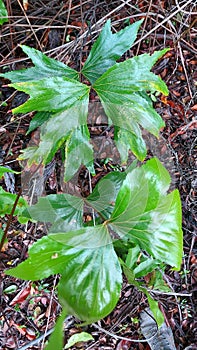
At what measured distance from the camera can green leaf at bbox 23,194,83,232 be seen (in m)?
0.95

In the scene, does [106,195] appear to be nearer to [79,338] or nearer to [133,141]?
[133,141]

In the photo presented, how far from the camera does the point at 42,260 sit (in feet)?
2.32

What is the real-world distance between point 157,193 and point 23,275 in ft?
0.96

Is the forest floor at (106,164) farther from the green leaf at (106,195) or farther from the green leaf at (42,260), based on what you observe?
the green leaf at (42,260)

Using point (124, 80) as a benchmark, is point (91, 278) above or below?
below

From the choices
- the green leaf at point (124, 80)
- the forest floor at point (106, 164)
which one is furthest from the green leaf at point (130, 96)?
the forest floor at point (106, 164)

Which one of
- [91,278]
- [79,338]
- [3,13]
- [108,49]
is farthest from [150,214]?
[3,13]

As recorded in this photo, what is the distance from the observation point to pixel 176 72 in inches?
65.1

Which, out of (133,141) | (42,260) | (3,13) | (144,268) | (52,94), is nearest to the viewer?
(42,260)

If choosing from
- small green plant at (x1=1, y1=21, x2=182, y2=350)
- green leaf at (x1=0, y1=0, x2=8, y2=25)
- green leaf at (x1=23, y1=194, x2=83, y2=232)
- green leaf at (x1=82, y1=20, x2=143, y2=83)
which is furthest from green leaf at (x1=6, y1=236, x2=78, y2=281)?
green leaf at (x1=0, y1=0, x2=8, y2=25)

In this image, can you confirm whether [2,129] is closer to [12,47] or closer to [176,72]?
[12,47]

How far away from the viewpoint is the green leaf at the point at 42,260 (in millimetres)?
698

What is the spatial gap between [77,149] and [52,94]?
0.47ft

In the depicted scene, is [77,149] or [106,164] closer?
[77,149]
